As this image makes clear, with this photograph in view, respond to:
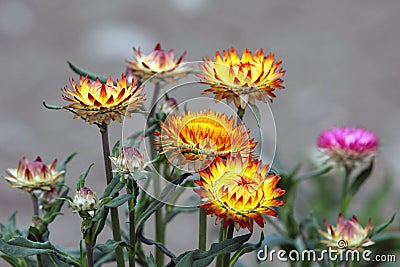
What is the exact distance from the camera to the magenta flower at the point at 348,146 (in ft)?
3.73

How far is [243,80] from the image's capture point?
0.79m

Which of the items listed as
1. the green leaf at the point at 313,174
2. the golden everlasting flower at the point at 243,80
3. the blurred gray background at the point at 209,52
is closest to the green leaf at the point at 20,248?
the golden everlasting flower at the point at 243,80

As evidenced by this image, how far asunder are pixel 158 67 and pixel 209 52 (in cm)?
220

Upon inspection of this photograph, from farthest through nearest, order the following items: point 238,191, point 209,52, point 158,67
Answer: point 209,52 → point 158,67 → point 238,191

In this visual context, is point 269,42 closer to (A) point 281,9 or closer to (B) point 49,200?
(A) point 281,9

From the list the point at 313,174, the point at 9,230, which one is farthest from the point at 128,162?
the point at 313,174

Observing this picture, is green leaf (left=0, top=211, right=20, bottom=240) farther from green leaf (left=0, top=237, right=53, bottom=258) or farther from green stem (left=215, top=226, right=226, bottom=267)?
green stem (left=215, top=226, right=226, bottom=267)

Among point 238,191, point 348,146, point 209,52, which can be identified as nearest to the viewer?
point 238,191

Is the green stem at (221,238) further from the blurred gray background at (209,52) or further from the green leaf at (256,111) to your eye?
the blurred gray background at (209,52)

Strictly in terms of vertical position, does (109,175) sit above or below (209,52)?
below

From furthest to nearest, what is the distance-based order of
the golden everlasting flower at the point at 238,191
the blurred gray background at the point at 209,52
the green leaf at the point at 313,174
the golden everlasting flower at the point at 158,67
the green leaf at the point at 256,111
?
1. the blurred gray background at the point at 209,52
2. the green leaf at the point at 313,174
3. the golden everlasting flower at the point at 158,67
4. the green leaf at the point at 256,111
5. the golden everlasting flower at the point at 238,191

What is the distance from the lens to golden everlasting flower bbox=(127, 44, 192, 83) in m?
0.91

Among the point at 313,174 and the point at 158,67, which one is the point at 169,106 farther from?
the point at 313,174

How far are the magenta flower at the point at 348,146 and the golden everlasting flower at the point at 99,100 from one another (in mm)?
480
